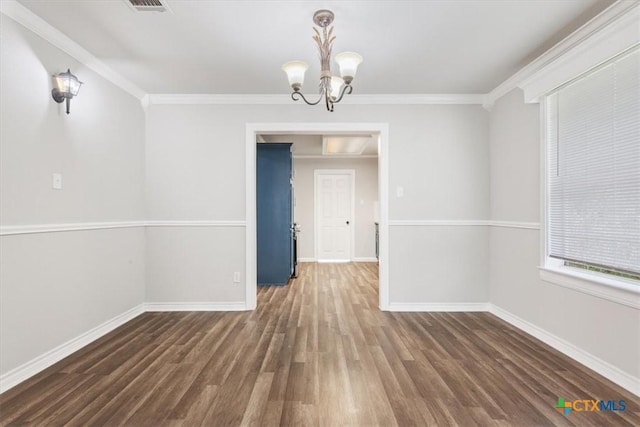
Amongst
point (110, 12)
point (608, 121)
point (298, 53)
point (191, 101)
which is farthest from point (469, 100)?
point (110, 12)

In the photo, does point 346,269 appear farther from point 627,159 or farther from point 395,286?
point 627,159

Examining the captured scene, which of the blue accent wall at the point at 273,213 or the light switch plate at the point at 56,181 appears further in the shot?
the blue accent wall at the point at 273,213

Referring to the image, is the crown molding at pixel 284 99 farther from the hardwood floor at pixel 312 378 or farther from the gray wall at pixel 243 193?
the hardwood floor at pixel 312 378

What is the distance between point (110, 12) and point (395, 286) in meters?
3.49

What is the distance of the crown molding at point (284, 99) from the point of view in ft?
11.8

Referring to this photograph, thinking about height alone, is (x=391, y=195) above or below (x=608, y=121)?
below

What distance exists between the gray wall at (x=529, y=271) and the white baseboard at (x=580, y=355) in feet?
0.10

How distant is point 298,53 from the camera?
2.65 metres

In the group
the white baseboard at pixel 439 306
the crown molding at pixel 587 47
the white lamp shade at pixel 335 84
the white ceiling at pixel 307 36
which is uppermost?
the white ceiling at pixel 307 36

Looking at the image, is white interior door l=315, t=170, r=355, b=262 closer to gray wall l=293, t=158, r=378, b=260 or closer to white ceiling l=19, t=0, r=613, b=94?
gray wall l=293, t=158, r=378, b=260

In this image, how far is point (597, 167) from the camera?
7.44 ft

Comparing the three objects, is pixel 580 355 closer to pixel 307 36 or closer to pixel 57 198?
pixel 307 36

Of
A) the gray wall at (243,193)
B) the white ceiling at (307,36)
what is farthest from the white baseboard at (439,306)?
the white ceiling at (307,36)

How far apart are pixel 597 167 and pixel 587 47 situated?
0.84 meters
